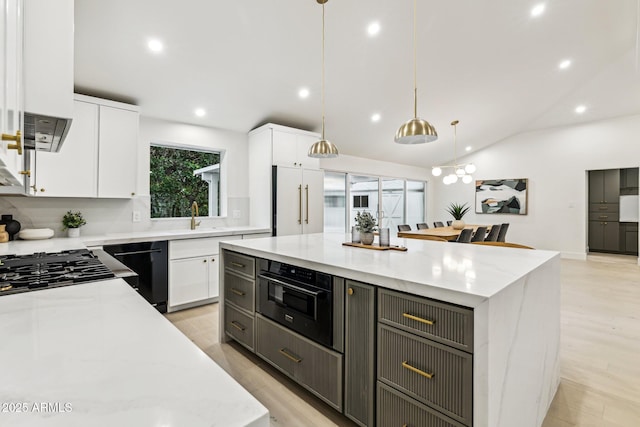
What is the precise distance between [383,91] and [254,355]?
3.82 meters

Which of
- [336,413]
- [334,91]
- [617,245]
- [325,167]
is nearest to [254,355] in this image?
[336,413]

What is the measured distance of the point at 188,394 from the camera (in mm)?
538

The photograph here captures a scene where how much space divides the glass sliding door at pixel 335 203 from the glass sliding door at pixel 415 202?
2.59 metres

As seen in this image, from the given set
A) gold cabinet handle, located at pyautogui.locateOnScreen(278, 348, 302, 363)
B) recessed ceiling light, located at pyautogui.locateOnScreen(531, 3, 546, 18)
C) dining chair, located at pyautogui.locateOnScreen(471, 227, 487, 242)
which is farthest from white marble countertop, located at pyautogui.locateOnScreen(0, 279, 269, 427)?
dining chair, located at pyautogui.locateOnScreen(471, 227, 487, 242)

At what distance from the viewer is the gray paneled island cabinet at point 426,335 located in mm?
1261

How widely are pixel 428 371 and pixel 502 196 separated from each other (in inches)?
312

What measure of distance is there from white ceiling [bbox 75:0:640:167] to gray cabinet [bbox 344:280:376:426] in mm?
2645

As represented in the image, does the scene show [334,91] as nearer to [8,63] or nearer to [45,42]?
[45,42]

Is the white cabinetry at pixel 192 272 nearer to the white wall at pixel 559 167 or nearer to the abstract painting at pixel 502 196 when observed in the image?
the abstract painting at pixel 502 196

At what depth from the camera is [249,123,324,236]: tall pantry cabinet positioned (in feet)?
14.5

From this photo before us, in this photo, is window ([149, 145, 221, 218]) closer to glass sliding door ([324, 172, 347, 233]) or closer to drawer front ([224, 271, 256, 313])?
drawer front ([224, 271, 256, 313])

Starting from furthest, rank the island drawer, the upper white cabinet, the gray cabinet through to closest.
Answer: the upper white cabinet, the island drawer, the gray cabinet

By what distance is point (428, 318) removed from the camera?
1.38 meters

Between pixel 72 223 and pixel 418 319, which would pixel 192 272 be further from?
pixel 418 319
